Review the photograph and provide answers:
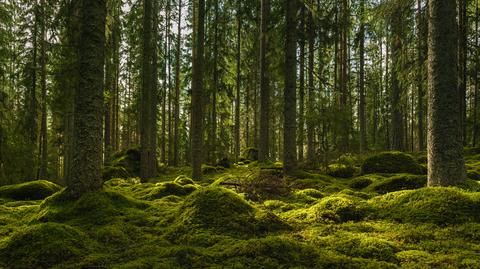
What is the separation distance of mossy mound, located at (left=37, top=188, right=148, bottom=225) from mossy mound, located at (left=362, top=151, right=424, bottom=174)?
28.4 ft

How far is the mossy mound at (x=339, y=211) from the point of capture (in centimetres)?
617

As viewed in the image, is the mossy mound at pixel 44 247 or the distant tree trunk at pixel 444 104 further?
the distant tree trunk at pixel 444 104

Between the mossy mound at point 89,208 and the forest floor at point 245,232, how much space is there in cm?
2

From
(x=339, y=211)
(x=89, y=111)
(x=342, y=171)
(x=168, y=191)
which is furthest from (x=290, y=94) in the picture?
(x=89, y=111)

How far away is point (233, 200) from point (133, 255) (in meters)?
1.95

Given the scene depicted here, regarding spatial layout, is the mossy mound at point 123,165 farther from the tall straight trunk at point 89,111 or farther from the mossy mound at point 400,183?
the mossy mound at point 400,183

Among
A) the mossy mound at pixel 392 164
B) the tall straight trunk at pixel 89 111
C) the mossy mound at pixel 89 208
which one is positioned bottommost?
the mossy mound at pixel 89 208

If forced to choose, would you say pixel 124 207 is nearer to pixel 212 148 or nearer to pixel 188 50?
pixel 212 148

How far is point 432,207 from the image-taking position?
18.5 feet

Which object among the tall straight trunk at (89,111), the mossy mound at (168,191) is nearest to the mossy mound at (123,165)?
the mossy mound at (168,191)

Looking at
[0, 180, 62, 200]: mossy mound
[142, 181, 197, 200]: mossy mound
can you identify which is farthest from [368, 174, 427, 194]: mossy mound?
[0, 180, 62, 200]: mossy mound

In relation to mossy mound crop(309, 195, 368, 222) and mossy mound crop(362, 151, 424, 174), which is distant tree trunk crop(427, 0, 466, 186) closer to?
mossy mound crop(309, 195, 368, 222)

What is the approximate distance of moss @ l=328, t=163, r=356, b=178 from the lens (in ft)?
44.1

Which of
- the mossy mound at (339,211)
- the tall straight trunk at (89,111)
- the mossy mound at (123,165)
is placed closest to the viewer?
the mossy mound at (339,211)
